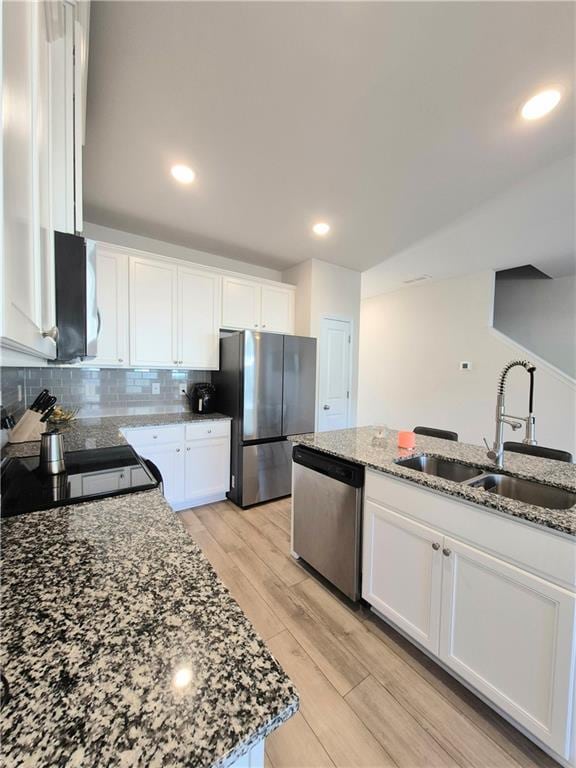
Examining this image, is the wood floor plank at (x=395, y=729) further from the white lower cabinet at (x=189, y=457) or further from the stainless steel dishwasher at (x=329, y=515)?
the white lower cabinet at (x=189, y=457)

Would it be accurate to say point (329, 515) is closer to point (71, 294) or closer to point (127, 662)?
point (127, 662)

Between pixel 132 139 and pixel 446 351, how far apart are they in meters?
4.48

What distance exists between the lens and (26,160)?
586 mm

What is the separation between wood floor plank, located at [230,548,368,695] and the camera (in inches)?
55.4

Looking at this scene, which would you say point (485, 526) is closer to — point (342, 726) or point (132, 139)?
point (342, 726)

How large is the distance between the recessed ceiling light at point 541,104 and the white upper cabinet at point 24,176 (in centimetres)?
212

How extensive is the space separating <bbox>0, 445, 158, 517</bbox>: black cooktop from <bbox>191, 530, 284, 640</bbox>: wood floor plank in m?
0.71

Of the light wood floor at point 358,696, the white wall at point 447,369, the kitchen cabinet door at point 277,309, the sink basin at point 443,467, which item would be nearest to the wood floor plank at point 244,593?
the light wood floor at point 358,696

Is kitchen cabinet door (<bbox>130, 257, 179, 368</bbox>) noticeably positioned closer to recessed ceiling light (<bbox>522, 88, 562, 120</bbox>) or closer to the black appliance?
the black appliance

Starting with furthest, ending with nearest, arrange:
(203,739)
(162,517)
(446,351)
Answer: (446,351) < (162,517) < (203,739)

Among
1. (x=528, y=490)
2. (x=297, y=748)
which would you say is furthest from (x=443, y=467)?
(x=297, y=748)

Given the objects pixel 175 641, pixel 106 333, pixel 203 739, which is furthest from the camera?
pixel 106 333

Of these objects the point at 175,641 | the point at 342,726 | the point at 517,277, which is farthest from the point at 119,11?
the point at 517,277

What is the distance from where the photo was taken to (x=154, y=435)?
8.80 feet
